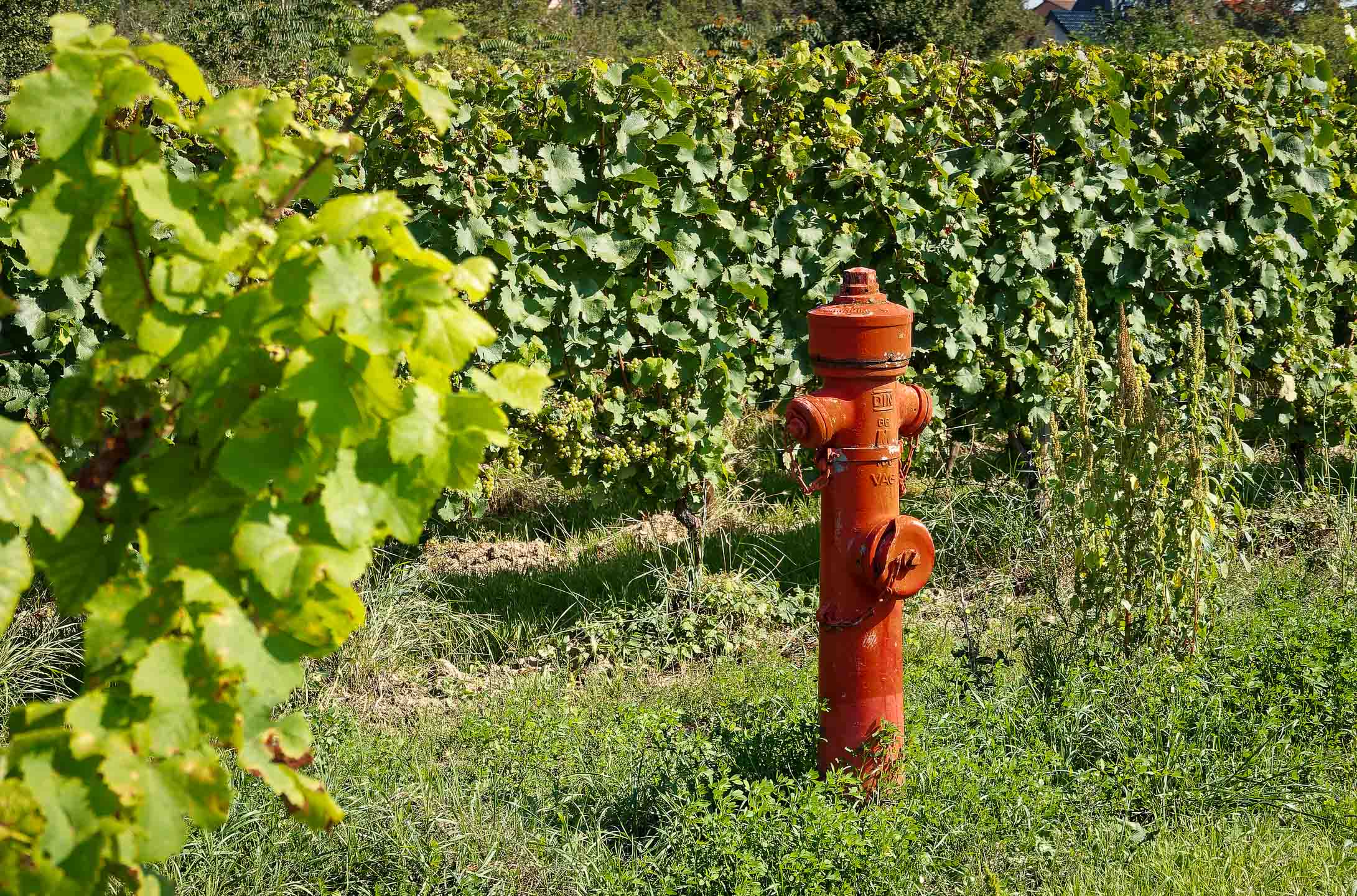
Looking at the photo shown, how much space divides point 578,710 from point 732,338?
1974mm

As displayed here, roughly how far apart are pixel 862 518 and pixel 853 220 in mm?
2382

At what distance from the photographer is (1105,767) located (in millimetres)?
3127

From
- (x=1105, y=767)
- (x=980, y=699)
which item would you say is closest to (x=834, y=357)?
(x=980, y=699)

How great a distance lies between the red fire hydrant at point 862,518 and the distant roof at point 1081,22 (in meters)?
11.8

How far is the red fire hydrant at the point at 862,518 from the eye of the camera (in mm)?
2850

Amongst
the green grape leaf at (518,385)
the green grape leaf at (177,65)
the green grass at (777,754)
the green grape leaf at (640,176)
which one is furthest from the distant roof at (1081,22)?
the green grape leaf at (177,65)

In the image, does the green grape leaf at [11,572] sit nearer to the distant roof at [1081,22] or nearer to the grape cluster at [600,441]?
the grape cluster at [600,441]

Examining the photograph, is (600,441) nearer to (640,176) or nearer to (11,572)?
(640,176)

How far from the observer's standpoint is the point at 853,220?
196 inches

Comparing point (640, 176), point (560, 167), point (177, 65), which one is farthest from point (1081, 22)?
point (177, 65)

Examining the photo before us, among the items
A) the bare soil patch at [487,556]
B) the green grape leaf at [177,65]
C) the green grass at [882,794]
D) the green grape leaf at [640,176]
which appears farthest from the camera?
the bare soil patch at [487,556]

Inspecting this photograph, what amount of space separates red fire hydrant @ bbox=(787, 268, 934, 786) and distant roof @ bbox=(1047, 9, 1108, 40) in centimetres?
1179

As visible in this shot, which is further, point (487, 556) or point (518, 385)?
point (487, 556)

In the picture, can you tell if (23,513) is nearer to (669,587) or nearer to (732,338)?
(669,587)
